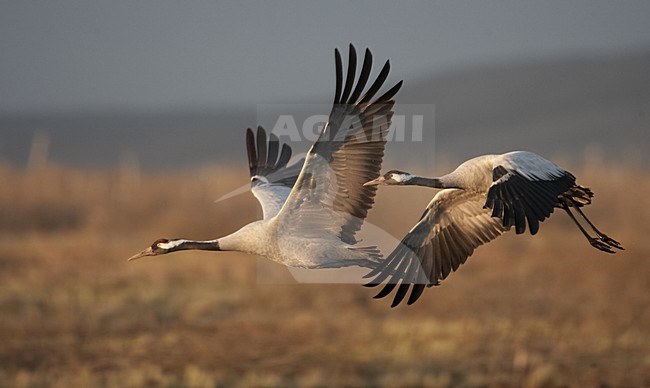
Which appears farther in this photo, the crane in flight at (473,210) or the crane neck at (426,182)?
the crane neck at (426,182)

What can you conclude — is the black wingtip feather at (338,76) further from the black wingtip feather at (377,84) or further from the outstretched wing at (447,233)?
the outstretched wing at (447,233)

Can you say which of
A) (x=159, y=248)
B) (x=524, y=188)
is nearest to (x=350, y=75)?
(x=524, y=188)

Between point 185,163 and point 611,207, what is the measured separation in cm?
6829

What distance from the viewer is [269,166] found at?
6.77m

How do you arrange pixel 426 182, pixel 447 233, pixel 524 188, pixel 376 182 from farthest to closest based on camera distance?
1. pixel 447 233
2. pixel 376 182
3. pixel 426 182
4. pixel 524 188

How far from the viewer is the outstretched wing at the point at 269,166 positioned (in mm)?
6371

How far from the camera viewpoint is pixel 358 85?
4.71 m

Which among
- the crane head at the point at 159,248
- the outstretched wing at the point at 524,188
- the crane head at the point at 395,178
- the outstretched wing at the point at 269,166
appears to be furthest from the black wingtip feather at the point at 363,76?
the outstretched wing at the point at 269,166

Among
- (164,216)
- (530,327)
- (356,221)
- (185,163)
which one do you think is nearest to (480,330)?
(530,327)

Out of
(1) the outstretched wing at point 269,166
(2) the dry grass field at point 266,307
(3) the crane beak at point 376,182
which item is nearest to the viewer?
(3) the crane beak at point 376,182

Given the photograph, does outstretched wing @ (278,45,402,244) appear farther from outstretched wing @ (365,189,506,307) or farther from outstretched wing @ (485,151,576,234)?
outstretched wing @ (485,151,576,234)

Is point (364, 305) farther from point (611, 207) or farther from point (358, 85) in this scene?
point (358, 85)

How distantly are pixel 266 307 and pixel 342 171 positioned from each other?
2256 cm

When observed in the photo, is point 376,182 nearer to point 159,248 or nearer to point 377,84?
point 377,84
